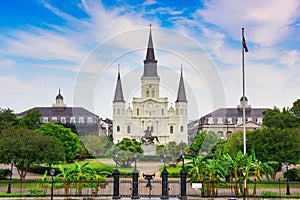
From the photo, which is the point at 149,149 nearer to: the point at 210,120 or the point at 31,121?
the point at 31,121

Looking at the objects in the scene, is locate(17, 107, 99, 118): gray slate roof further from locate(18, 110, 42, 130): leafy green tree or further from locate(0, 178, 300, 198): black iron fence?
locate(0, 178, 300, 198): black iron fence

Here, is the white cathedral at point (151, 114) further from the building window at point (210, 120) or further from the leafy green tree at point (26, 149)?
the leafy green tree at point (26, 149)

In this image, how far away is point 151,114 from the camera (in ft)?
331

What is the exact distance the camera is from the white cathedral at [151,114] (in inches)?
3826

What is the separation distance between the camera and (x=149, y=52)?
101562mm

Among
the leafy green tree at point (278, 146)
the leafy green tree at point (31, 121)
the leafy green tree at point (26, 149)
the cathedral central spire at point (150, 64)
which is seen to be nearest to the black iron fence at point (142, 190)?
the leafy green tree at point (26, 149)

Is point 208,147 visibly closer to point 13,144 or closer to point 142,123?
point 142,123

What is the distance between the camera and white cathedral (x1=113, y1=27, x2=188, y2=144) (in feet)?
319

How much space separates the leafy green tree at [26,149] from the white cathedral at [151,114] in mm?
60021

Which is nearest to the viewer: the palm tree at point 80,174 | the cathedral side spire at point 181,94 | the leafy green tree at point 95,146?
the palm tree at point 80,174

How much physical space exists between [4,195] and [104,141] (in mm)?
44252

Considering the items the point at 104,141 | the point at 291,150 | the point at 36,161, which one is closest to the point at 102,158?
the point at 104,141

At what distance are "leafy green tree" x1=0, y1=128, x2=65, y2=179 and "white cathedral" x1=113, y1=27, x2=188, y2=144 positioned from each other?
60.0 meters

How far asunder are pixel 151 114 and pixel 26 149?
229ft
